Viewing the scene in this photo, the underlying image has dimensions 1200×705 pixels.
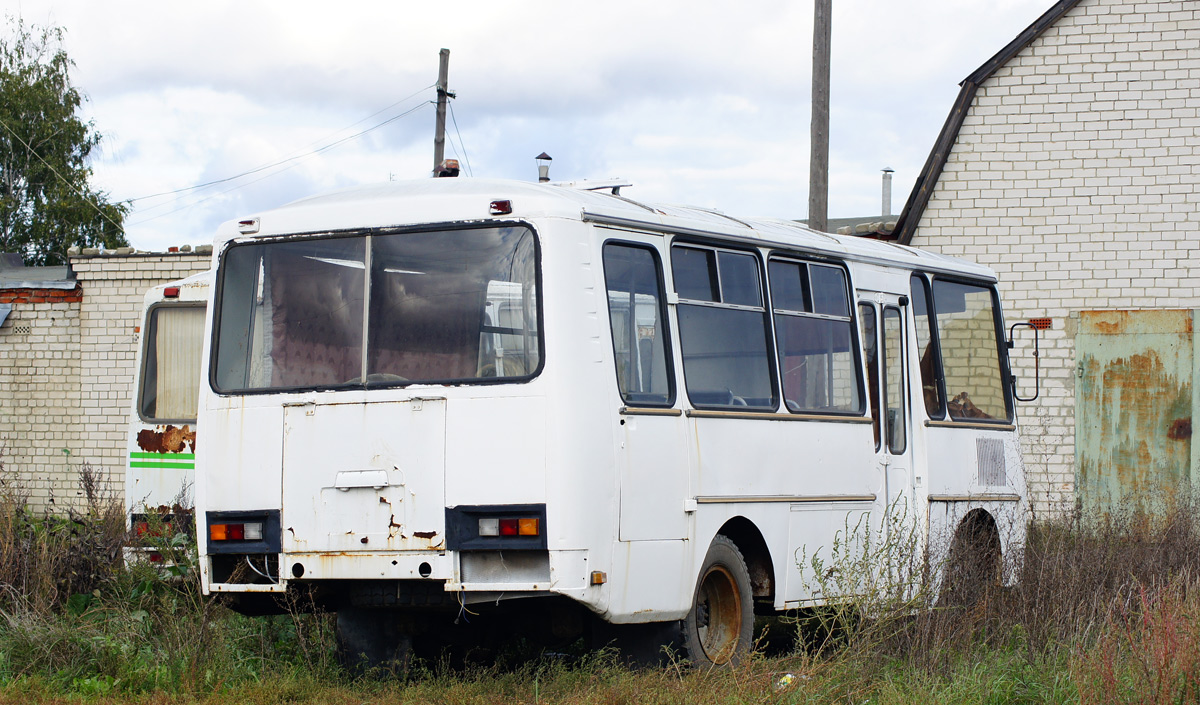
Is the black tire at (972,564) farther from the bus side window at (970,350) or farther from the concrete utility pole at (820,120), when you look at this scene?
the concrete utility pole at (820,120)

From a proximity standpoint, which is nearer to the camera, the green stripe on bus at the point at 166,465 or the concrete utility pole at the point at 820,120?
the green stripe on bus at the point at 166,465

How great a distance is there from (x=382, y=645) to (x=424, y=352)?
1709 millimetres

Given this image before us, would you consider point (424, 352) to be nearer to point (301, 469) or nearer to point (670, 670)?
point (301, 469)

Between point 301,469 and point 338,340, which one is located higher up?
point 338,340

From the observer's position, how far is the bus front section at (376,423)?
6.55 m

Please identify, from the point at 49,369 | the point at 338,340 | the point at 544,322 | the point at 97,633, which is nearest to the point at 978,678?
the point at 544,322

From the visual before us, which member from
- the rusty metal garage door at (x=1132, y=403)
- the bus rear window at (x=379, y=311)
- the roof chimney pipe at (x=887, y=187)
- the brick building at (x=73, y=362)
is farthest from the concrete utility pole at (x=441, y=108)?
the roof chimney pipe at (x=887, y=187)

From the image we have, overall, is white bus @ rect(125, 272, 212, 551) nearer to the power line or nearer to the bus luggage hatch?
the bus luggage hatch

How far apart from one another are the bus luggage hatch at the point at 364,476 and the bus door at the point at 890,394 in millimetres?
3476

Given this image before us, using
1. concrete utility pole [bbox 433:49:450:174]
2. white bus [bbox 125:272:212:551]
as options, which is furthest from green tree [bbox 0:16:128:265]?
white bus [bbox 125:272:212:551]

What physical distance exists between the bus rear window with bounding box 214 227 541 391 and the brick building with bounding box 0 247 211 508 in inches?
436

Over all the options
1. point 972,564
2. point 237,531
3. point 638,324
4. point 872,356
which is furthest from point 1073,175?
point 237,531

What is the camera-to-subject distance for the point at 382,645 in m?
7.44

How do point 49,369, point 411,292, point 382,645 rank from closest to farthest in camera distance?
point 411,292 → point 382,645 → point 49,369
